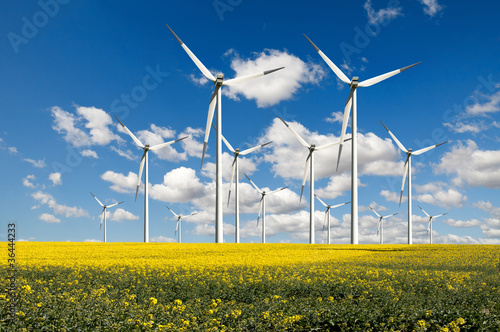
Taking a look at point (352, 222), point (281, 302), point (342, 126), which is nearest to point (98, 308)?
point (281, 302)

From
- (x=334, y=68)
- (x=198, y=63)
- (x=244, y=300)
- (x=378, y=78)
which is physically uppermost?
(x=334, y=68)

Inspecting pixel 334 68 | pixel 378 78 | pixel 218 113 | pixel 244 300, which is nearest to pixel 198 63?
pixel 218 113

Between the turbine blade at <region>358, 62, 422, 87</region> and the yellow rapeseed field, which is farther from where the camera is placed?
the turbine blade at <region>358, 62, 422, 87</region>

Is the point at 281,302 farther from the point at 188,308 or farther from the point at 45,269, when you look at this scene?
the point at 45,269

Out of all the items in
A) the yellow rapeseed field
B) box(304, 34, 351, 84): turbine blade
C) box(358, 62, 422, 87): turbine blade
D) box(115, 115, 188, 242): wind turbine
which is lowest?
the yellow rapeseed field

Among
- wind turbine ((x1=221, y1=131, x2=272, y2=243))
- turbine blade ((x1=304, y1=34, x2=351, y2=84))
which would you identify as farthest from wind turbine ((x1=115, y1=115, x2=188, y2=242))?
turbine blade ((x1=304, y1=34, x2=351, y2=84))

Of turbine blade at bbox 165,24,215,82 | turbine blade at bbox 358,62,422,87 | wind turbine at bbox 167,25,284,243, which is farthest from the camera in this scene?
turbine blade at bbox 358,62,422,87

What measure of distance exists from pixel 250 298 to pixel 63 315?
24.6 feet

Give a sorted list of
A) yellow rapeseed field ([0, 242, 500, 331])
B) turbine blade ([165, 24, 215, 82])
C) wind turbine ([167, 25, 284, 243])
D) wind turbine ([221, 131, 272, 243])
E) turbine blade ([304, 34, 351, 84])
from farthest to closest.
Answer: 1. wind turbine ([221, 131, 272, 243])
2. turbine blade ([304, 34, 351, 84])
3. turbine blade ([165, 24, 215, 82])
4. wind turbine ([167, 25, 284, 243])
5. yellow rapeseed field ([0, 242, 500, 331])

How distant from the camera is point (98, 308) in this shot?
12.7m

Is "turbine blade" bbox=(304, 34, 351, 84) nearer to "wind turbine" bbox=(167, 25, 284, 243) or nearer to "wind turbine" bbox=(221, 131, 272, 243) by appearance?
"wind turbine" bbox=(167, 25, 284, 243)

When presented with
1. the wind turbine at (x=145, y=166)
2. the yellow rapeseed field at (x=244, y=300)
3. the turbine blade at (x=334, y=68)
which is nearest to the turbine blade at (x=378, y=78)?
the turbine blade at (x=334, y=68)

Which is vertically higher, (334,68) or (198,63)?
(334,68)

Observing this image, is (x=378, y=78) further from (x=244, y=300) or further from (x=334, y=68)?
(x=244, y=300)
